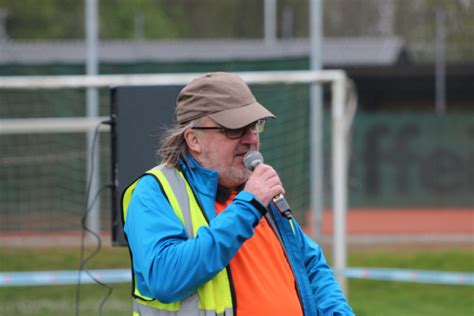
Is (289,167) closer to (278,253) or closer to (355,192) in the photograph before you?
(278,253)

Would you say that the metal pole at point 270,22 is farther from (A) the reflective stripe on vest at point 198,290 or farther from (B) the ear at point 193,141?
(A) the reflective stripe on vest at point 198,290

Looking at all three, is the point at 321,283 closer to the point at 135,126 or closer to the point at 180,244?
the point at 180,244

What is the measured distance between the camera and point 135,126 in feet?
15.9

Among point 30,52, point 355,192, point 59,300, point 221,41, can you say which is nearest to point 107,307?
point 59,300

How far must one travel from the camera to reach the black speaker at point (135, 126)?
4.81 meters

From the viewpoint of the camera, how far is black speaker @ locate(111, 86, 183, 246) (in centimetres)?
481

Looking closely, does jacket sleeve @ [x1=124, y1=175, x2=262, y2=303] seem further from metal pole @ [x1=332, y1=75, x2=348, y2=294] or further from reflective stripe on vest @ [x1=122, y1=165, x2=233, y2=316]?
metal pole @ [x1=332, y1=75, x2=348, y2=294]

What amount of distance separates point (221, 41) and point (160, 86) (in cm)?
2113

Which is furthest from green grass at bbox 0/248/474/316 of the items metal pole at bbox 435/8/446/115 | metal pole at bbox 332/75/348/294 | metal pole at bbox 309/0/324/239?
metal pole at bbox 435/8/446/115

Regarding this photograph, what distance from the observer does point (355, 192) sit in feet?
65.9

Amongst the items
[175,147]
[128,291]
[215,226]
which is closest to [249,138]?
[175,147]

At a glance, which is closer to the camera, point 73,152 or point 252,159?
point 252,159

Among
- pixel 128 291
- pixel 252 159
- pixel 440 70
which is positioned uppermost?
pixel 252 159

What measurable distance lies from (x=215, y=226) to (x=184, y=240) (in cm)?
13
